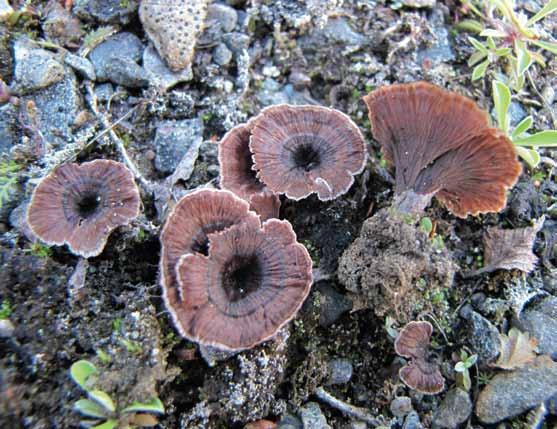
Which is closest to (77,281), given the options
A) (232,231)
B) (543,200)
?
(232,231)

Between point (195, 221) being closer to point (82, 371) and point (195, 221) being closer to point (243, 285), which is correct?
point (243, 285)

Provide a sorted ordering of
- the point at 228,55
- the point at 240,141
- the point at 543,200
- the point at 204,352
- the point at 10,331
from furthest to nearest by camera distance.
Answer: the point at 228,55
the point at 543,200
the point at 240,141
the point at 204,352
the point at 10,331

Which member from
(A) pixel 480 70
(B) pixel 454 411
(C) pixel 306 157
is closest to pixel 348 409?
(B) pixel 454 411

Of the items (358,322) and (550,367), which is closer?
(550,367)

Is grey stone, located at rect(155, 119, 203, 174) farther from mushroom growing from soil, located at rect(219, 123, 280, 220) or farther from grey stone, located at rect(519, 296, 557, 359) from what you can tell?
grey stone, located at rect(519, 296, 557, 359)

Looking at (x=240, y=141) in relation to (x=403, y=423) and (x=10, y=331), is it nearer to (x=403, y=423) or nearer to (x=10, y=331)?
(x=10, y=331)

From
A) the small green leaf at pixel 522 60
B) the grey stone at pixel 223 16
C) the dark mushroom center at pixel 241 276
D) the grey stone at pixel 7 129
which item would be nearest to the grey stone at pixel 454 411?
the dark mushroom center at pixel 241 276

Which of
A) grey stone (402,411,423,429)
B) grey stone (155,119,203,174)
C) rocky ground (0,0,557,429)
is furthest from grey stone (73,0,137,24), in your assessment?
grey stone (402,411,423,429)
